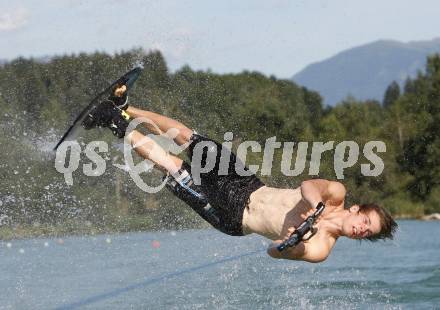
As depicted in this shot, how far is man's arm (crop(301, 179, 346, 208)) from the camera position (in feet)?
20.5

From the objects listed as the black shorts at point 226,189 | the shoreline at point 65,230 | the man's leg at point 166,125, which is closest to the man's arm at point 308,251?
the black shorts at point 226,189

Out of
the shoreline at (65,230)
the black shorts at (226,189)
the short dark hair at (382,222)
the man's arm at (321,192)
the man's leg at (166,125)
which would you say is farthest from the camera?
the shoreline at (65,230)

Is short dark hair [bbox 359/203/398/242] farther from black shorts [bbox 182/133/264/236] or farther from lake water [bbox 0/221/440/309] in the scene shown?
lake water [bbox 0/221/440/309]

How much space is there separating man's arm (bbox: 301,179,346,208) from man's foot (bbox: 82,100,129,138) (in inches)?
77.9

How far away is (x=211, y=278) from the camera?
1150 centimetres

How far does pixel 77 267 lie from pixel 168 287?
3253 millimetres

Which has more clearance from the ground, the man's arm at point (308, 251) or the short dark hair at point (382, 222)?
the short dark hair at point (382, 222)

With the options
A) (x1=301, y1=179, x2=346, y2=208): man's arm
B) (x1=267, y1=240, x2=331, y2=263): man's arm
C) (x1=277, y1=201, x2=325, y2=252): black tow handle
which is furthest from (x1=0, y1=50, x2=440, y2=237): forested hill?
(x1=277, y1=201, x2=325, y2=252): black tow handle

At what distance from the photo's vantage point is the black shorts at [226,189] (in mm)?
7312

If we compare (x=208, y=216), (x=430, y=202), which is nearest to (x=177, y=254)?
(x=208, y=216)

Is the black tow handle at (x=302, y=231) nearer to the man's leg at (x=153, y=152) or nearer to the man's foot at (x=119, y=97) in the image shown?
the man's leg at (x=153, y=152)

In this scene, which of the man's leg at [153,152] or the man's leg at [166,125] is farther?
the man's leg at [166,125]

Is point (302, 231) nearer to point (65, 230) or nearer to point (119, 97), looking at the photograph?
point (119, 97)

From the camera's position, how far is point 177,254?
15.8 meters
